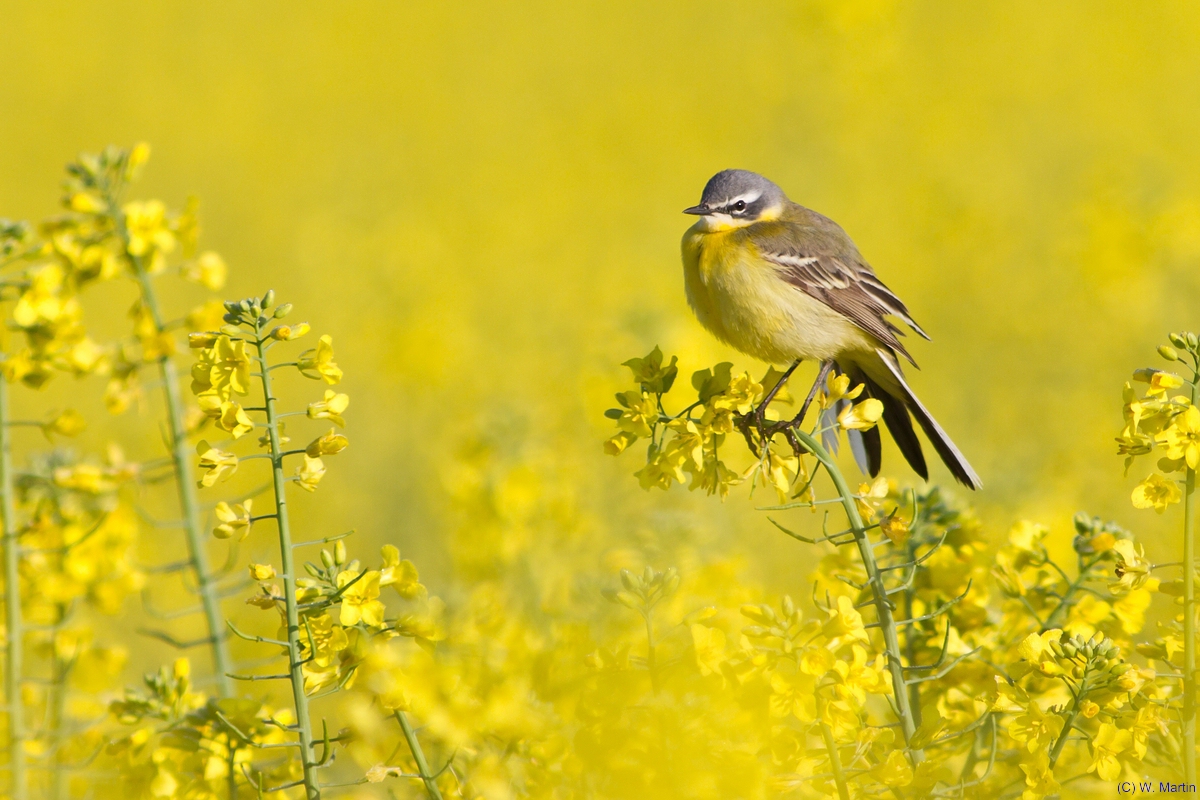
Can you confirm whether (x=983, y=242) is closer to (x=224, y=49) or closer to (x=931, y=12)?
(x=931, y=12)

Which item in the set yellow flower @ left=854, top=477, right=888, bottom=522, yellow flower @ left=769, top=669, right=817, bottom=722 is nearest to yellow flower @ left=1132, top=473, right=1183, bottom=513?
yellow flower @ left=854, top=477, right=888, bottom=522

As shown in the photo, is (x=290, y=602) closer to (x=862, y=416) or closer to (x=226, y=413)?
(x=226, y=413)

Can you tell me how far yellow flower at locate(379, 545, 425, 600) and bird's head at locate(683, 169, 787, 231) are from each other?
270cm

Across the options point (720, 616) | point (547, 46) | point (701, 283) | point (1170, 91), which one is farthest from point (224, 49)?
point (720, 616)

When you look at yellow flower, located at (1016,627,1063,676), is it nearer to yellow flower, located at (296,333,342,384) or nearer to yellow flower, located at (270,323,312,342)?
yellow flower, located at (296,333,342,384)

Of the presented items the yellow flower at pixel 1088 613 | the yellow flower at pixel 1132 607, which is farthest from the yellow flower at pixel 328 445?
the yellow flower at pixel 1132 607

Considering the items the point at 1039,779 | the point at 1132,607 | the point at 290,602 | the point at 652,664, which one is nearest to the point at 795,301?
the point at 1132,607

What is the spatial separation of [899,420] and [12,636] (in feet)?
10.4

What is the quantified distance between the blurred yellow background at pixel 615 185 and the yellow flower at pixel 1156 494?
2.15 meters

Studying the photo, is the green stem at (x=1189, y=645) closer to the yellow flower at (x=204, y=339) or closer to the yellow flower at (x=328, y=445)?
the yellow flower at (x=328, y=445)

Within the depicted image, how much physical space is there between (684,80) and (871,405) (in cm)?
1883

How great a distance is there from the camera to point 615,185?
16.2 meters

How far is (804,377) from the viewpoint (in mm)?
9266

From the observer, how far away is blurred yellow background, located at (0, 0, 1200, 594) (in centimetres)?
723
